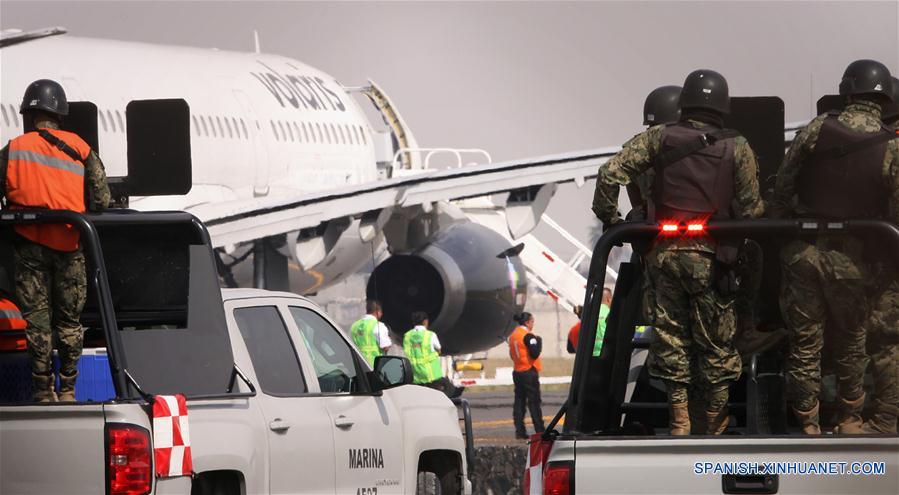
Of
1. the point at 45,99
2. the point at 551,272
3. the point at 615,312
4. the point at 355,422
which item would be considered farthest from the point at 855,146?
the point at 551,272

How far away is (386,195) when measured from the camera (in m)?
24.5

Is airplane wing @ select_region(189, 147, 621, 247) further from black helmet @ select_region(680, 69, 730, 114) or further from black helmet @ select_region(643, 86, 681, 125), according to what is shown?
black helmet @ select_region(680, 69, 730, 114)

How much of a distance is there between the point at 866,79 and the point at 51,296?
412cm

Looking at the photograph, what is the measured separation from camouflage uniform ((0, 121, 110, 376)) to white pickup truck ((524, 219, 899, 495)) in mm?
2648

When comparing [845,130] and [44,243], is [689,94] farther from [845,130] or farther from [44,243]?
[44,243]

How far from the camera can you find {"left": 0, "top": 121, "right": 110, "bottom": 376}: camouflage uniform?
859cm

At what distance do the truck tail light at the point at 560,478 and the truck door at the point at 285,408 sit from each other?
2527 mm

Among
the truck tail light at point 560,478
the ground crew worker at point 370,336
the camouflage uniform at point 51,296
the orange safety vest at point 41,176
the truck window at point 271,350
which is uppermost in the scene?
the orange safety vest at point 41,176

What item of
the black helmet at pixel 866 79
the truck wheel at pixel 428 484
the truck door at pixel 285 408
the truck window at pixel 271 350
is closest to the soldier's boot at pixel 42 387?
the truck door at pixel 285 408

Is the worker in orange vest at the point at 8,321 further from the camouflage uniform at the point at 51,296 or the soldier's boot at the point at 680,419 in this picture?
the soldier's boot at the point at 680,419

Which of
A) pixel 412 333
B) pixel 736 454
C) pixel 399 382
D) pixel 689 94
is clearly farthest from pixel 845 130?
pixel 412 333

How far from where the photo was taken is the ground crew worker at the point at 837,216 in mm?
7535

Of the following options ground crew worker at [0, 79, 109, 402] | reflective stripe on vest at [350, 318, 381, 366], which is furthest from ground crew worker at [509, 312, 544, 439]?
ground crew worker at [0, 79, 109, 402]

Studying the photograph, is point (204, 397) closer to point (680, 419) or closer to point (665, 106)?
point (680, 419)
